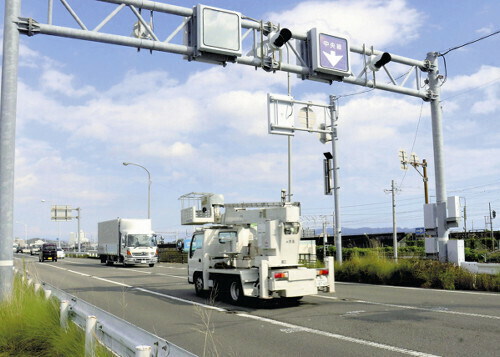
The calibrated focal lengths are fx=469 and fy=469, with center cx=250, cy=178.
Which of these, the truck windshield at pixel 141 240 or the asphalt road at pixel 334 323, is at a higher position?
the truck windshield at pixel 141 240

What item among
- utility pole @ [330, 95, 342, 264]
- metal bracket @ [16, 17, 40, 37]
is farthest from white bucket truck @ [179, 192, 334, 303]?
utility pole @ [330, 95, 342, 264]

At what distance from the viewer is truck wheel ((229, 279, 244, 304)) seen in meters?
12.2

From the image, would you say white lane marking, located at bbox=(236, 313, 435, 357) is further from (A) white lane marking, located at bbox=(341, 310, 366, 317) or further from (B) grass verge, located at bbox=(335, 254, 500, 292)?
(B) grass verge, located at bbox=(335, 254, 500, 292)

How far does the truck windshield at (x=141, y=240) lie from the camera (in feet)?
113

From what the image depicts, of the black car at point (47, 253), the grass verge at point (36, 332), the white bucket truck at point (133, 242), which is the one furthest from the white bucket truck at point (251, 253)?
the black car at point (47, 253)

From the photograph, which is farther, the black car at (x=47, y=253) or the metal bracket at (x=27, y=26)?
the black car at (x=47, y=253)

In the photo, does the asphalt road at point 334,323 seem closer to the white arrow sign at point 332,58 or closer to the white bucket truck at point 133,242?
the white arrow sign at point 332,58

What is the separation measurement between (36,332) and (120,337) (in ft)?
9.96

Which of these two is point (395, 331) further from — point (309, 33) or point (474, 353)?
point (309, 33)

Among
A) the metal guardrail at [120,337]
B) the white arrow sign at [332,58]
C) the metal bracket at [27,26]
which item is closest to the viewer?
the metal guardrail at [120,337]

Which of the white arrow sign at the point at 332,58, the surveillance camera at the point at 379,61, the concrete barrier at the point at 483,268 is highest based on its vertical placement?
the surveillance camera at the point at 379,61

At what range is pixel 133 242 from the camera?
3456 centimetres

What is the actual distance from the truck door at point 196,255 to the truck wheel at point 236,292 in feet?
6.29

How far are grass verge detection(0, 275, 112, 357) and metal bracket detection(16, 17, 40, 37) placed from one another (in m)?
5.50
